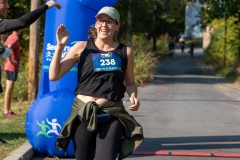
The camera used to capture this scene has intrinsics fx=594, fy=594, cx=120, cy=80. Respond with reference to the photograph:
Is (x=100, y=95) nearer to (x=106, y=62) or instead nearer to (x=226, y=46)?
(x=106, y=62)

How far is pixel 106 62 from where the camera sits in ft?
15.8

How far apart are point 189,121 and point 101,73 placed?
23.4ft

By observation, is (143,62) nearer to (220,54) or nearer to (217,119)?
(217,119)

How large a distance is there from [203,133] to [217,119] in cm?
214

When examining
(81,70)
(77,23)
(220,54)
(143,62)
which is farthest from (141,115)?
(220,54)

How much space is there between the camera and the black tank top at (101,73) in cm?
483

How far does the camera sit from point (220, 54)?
115 ft

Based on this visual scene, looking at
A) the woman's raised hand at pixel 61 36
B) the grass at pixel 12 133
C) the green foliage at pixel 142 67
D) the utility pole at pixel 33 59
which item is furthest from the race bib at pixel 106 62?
the green foliage at pixel 142 67

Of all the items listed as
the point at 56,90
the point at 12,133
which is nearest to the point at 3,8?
the point at 56,90

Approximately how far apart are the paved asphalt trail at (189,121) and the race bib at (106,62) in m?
3.12

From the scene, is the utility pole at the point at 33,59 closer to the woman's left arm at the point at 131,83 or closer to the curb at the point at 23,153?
the curb at the point at 23,153

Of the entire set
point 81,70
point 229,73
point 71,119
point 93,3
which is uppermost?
point 93,3

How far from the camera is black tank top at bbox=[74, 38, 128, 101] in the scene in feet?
15.8

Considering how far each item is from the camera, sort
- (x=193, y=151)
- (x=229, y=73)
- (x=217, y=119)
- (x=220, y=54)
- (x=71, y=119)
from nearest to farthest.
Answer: (x=71, y=119) < (x=193, y=151) < (x=217, y=119) < (x=229, y=73) < (x=220, y=54)
